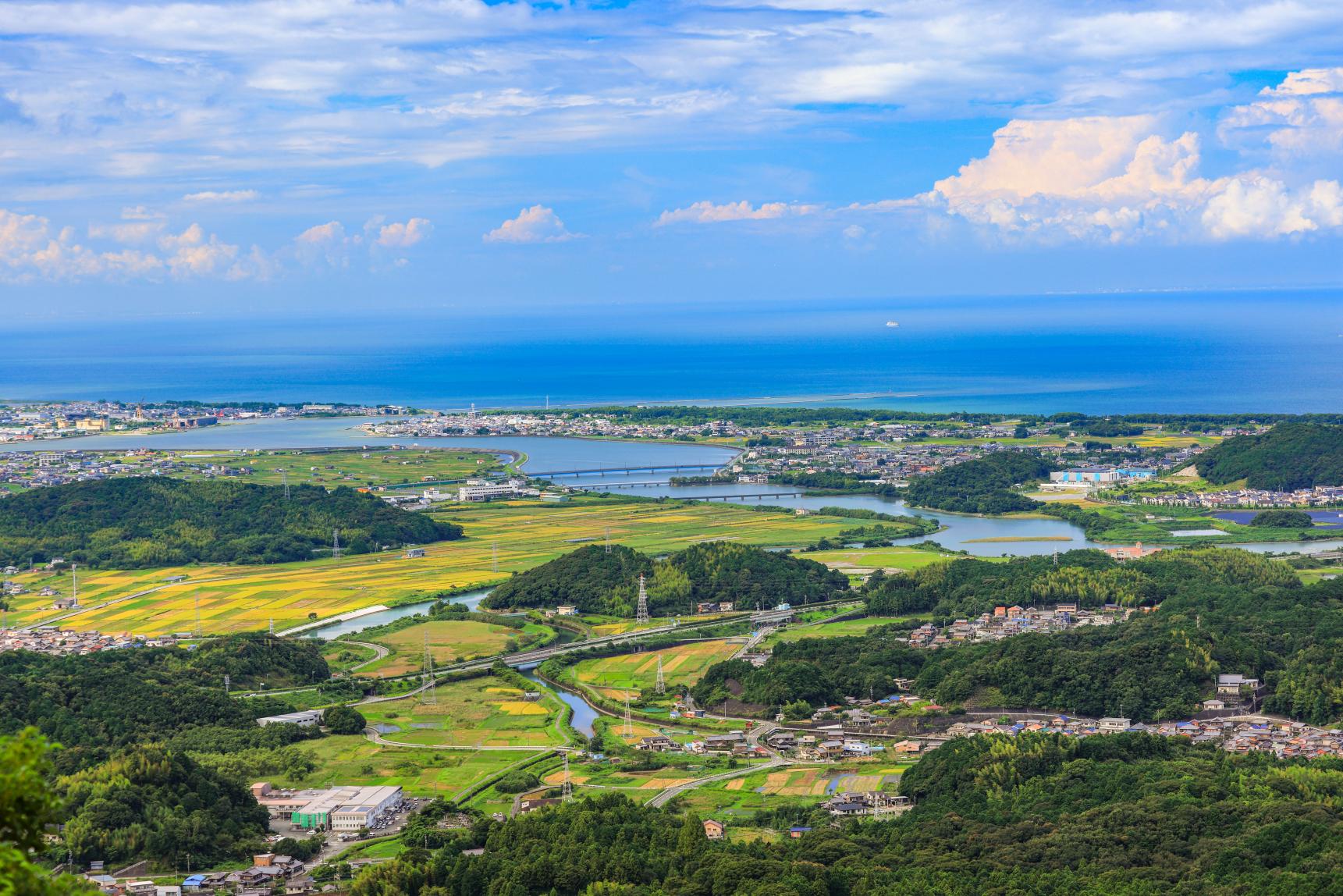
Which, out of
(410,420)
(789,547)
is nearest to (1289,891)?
(789,547)

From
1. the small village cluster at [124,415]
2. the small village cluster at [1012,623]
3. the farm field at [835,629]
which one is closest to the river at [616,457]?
the small village cluster at [124,415]

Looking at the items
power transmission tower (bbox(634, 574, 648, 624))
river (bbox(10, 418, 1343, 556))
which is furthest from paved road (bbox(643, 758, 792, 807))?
river (bbox(10, 418, 1343, 556))

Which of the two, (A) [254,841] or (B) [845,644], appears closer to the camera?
(A) [254,841]

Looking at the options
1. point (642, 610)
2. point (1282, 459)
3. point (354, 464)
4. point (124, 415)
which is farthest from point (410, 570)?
point (124, 415)

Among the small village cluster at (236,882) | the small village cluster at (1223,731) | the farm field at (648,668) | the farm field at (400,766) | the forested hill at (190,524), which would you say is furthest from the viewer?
the forested hill at (190,524)

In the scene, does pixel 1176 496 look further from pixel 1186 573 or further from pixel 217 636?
pixel 217 636

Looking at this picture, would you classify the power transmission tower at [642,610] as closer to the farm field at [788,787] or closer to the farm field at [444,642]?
the farm field at [444,642]
